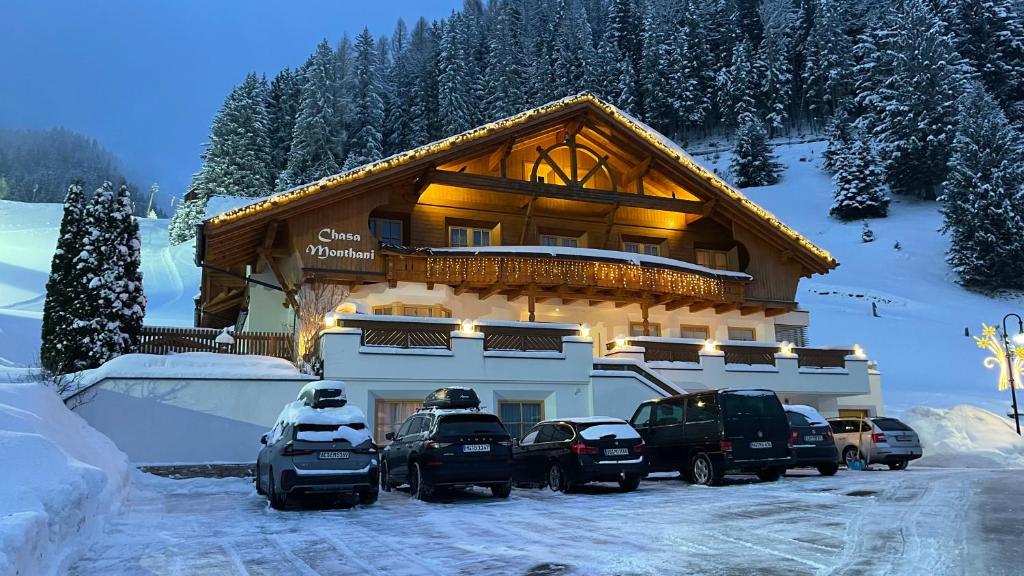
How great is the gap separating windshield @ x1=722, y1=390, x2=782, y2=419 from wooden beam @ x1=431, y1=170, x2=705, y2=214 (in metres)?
13.9

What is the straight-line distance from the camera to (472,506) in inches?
480

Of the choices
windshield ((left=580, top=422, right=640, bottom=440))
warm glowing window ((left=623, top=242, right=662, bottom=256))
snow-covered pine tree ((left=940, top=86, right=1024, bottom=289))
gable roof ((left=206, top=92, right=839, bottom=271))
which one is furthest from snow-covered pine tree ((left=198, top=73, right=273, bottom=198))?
windshield ((left=580, top=422, right=640, bottom=440))

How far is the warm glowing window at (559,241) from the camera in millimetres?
29547

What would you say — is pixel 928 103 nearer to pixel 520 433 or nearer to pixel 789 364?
pixel 789 364

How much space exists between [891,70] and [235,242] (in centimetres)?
7918

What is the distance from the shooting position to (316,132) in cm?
7156

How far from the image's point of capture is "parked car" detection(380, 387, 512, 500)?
12.9 metres

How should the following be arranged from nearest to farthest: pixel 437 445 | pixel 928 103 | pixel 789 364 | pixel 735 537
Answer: pixel 735 537
pixel 437 445
pixel 789 364
pixel 928 103

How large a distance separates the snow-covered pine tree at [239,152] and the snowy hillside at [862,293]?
7867mm

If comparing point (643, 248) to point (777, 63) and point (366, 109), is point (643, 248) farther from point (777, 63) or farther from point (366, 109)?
point (777, 63)

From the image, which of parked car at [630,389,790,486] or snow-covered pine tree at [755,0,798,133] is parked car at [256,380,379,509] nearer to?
parked car at [630,389,790,486]

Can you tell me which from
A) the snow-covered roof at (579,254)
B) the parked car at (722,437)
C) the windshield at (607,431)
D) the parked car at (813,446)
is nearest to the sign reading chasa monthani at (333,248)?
the snow-covered roof at (579,254)

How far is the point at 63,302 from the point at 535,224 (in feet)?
53.5

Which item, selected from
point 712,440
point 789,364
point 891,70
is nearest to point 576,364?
point 712,440
